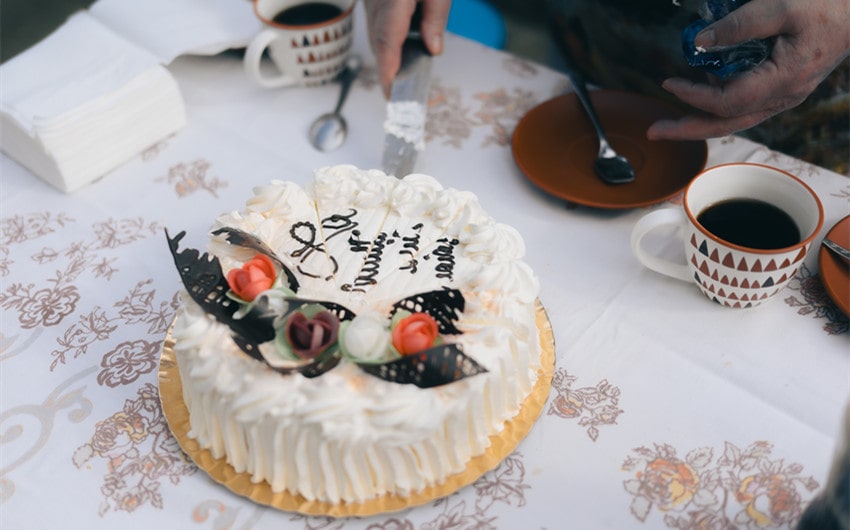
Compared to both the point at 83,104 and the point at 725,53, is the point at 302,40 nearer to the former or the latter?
the point at 83,104

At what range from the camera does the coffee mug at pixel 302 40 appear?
177 cm

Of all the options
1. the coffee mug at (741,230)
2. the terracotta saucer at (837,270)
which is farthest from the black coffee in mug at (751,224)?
the terracotta saucer at (837,270)

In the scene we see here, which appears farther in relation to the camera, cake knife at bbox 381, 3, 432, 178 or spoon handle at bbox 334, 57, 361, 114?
spoon handle at bbox 334, 57, 361, 114

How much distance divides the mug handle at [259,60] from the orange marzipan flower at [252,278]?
762mm

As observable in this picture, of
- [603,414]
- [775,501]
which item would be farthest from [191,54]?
[775,501]

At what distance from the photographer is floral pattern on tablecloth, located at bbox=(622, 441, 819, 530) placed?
1.12 m

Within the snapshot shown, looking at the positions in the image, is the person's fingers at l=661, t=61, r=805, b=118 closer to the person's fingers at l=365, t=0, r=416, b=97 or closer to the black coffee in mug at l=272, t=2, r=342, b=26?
the person's fingers at l=365, t=0, r=416, b=97

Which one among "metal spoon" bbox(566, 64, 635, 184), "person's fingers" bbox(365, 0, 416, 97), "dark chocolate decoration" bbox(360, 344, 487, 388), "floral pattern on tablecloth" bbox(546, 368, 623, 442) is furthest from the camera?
"person's fingers" bbox(365, 0, 416, 97)

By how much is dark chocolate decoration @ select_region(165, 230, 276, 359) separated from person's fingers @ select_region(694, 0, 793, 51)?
3.06ft

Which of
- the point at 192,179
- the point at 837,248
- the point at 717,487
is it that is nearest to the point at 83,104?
the point at 192,179

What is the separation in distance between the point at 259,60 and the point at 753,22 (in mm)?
1096

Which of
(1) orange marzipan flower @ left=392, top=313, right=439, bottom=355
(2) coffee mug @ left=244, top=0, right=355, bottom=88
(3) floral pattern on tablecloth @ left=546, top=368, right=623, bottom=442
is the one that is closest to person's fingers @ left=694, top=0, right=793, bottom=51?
(3) floral pattern on tablecloth @ left=546, top=368, right=623, bottom=442

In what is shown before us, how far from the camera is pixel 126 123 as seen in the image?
1.70 meters

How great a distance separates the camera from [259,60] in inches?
71.6
